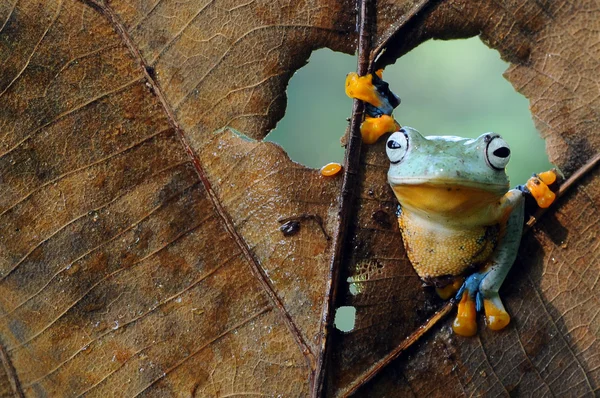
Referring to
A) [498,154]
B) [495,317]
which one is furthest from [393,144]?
[495,317]

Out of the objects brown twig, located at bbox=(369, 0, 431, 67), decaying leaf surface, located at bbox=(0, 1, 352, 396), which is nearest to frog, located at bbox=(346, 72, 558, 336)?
brown twig, located at bbox=(369, 0, 431, 67)

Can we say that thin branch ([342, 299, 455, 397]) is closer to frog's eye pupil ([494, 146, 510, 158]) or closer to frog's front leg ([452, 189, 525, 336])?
frog's front leg ([452, 189, 525, 336])

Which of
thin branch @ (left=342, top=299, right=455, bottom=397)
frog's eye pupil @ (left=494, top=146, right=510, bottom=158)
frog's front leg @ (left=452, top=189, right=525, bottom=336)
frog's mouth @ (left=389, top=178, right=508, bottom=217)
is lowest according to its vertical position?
thin branch @ (left=342, top=299, right=455, bottom=397)

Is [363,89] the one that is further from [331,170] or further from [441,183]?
[441,183]

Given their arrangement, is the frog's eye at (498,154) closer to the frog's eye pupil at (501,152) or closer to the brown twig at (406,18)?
the frog's eye pupil at (501,152)

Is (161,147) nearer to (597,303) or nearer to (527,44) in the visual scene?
(527,44)

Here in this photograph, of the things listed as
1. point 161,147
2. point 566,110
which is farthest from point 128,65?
point 566,110

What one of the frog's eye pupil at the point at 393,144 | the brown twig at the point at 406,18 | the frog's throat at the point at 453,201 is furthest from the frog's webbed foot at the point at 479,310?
the brown twig at the point at 406,18
